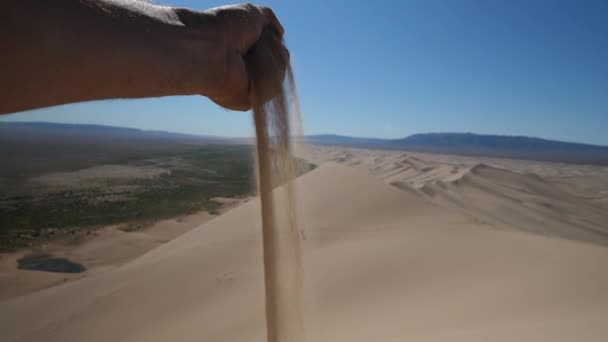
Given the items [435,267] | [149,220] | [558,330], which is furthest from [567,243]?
[149,220]

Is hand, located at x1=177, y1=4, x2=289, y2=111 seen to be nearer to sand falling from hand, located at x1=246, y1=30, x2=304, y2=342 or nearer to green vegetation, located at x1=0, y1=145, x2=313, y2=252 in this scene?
sand falling from hand, located at x1=246, y1=30, x2=304, y2=342

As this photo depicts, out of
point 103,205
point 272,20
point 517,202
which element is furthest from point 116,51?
point 103,205

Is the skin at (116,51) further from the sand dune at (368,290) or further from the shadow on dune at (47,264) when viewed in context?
the shadow on dune at (47,264)

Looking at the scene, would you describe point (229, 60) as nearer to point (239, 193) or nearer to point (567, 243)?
point (567, 243)

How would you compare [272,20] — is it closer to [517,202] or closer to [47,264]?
[47,264]

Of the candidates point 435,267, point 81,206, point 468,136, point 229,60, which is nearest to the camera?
point 229,60

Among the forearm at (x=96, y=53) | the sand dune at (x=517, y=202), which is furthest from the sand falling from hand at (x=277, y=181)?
the sand dune at (x=517, y=202)
